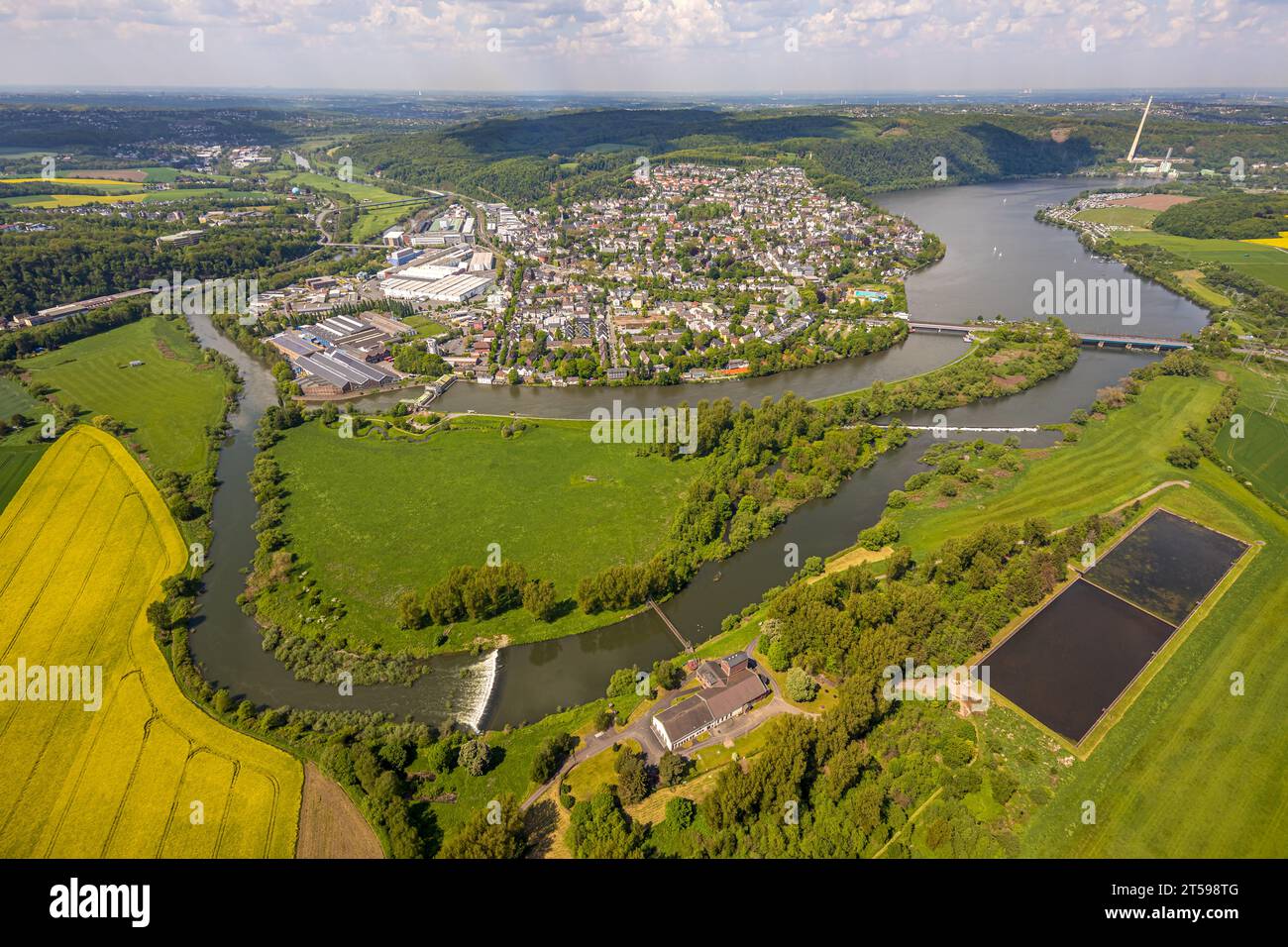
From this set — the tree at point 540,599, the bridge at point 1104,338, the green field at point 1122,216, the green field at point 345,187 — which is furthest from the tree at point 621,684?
the green field at point 345,187

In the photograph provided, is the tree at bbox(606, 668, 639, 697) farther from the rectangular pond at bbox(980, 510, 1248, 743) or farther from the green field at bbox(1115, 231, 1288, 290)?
the green field at bbox(1115, 231, 1288, 290)

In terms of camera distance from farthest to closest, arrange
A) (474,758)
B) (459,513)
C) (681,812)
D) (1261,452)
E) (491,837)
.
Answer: (1261,452)
(459,513)
(474,758)
(681,812)
(491,837)

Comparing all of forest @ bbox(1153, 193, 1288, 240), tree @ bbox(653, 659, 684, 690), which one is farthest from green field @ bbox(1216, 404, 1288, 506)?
forest @ bbox(1153, 193, 1288, 240)

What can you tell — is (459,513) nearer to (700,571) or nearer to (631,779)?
(700,571)

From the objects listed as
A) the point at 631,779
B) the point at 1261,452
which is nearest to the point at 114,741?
the point at 631,779

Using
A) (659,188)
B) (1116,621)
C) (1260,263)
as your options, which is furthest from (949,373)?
(659,188)

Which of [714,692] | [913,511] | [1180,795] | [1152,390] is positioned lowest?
[1180,795]

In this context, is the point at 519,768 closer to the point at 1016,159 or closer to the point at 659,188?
the point at 659,188
